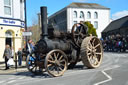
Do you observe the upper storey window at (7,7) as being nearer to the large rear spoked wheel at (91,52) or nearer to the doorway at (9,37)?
Result: the doorway at (9,37)

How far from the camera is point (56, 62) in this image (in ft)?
32.2

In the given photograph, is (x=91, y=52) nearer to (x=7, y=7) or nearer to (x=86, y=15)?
(x=7, y=7)

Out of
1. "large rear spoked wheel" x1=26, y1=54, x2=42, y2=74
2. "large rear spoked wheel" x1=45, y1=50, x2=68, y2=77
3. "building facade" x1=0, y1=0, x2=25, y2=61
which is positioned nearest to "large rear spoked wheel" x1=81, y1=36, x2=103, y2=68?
"large rear spoked wheel" x1=45, y1=50, x2=68, y2=77

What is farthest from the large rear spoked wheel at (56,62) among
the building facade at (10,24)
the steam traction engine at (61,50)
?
Result: the building facade at (10,24)

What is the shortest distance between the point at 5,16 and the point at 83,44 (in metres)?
8.16

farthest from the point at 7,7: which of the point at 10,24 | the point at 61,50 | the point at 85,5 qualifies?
the point at 85,5

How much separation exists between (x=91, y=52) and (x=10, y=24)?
27.1 feet

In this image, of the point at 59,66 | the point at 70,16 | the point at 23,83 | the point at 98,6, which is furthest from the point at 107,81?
the point at 98,6

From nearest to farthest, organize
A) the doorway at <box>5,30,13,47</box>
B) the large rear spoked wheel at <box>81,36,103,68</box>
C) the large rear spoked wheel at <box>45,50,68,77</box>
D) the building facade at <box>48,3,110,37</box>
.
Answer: the large rear spoked wheel at <box>45,50,68,77</box> → the large rear spoked wheel at <box>81,36,103,68</box> → the doorway at <box>5,30,13,47</box> → the building facade at <box>48,3,110,37</box>

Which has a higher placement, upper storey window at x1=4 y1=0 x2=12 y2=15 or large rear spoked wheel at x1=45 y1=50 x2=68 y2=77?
upper storey window at x1=4 y1=0 x2=12 y2=15

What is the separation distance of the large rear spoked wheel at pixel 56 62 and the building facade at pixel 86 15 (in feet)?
193

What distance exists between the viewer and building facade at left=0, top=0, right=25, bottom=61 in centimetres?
1677

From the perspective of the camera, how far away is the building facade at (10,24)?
16.8 m

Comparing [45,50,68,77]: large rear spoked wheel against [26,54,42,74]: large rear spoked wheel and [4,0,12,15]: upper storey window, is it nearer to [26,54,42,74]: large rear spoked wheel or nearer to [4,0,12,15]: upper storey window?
[26,54,42,74]: large rear spoked wheel
